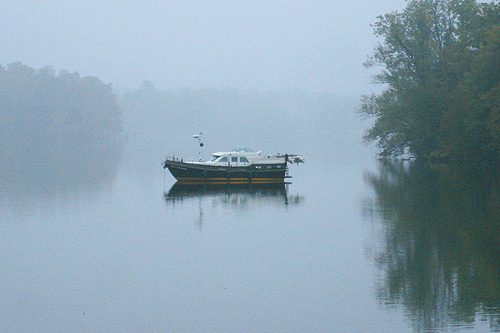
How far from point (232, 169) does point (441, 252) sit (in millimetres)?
26669

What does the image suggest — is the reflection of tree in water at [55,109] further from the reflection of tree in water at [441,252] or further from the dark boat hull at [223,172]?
the reflection of tree in water at [441,252]

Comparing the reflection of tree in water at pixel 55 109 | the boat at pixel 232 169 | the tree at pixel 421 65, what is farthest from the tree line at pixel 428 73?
the reflection of tree in water at pixel 55 109

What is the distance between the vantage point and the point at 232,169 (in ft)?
158

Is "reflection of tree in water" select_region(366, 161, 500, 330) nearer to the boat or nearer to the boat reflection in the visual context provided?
the boat reflection

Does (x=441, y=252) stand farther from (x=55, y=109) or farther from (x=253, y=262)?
(x=55, y=109)

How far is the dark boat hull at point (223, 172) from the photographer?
47.6 meters

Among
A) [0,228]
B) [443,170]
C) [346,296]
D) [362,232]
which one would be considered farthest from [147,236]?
[443,170]

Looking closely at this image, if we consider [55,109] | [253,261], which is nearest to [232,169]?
[253,261]

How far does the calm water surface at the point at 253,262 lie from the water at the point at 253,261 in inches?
2.6

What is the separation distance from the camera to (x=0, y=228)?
2947cm

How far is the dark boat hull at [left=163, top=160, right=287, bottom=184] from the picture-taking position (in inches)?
1875

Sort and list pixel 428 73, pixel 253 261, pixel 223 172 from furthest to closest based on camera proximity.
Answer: pixel 428 73 → pixel 223 172 → pixel 253 261

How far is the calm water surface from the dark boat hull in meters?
5.66

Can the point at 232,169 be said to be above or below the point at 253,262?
above
